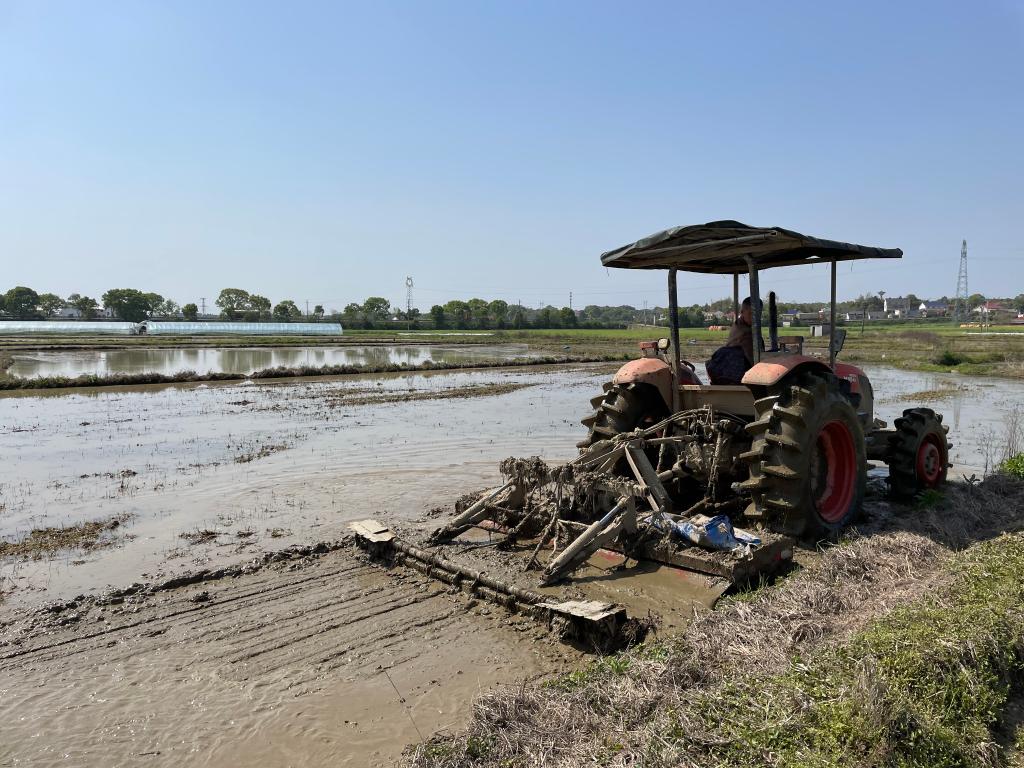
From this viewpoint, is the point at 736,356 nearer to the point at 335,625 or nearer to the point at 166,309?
the point at 335,625

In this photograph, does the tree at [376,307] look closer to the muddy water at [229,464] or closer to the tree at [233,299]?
the tree at [233,299]

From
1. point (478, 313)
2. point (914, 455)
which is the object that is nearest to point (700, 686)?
point (914, 455)

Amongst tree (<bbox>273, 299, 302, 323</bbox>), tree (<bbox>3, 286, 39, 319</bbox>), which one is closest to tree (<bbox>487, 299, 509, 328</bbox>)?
tree (<bbox>273, 299, 302, 323</bbox>)

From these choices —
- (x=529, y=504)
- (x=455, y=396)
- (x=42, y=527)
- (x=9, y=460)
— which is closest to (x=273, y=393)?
(x=455, y=396)

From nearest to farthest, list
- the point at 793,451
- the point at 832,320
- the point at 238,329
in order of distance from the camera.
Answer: the point at 793,451 < the point at 832,320 < the point at 238,329

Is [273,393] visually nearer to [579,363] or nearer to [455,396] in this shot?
[455,396]

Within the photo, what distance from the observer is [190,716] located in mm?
3547

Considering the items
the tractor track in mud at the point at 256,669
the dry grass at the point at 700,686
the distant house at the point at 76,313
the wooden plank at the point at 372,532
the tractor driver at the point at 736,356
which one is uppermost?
the distant house at the point at 76,313

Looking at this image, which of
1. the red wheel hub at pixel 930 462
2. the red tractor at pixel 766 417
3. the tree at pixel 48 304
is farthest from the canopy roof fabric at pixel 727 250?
the tree at pixel 48 304

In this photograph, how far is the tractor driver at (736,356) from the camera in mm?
6414

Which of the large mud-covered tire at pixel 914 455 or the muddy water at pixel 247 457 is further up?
the large mud-covered tire at pixel 914 455

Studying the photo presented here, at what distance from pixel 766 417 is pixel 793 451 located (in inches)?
13.0

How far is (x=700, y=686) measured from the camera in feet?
11.0

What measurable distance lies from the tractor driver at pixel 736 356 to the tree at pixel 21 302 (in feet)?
355
